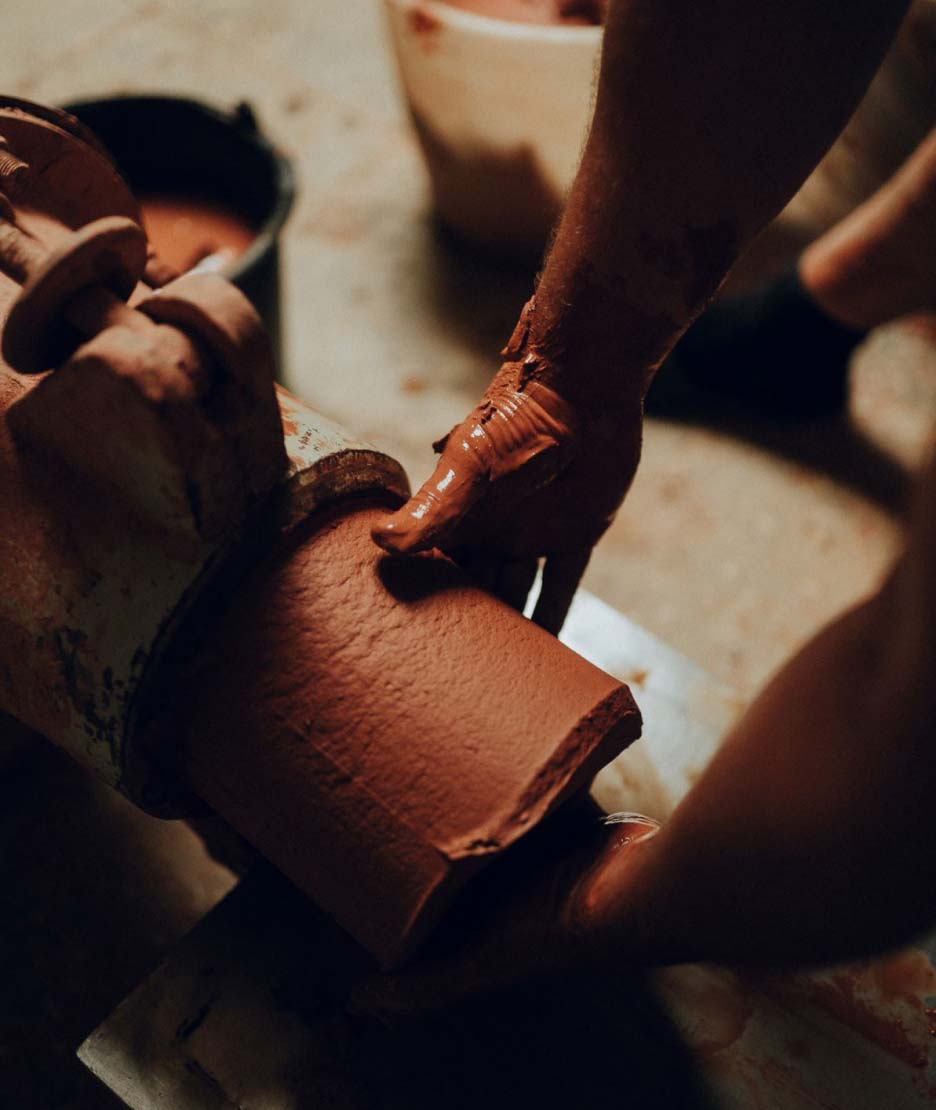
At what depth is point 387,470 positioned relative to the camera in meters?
1.01

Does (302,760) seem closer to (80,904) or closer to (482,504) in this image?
(482,504)

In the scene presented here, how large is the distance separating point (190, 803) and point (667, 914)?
1.71 ft

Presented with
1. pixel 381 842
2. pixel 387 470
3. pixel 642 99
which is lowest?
pixel 381 842

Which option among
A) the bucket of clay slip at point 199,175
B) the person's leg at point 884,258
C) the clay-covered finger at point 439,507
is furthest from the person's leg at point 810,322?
the clay-covered finger at point 439,507

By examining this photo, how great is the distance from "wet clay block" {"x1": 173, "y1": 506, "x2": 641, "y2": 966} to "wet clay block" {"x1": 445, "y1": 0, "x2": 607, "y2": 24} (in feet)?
5.54

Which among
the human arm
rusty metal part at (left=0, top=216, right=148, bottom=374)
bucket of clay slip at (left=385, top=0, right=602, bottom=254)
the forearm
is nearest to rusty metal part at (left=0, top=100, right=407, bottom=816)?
rusty metal part at (left=0, top=216, right=148, bottom=374)

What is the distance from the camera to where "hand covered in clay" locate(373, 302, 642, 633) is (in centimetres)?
95

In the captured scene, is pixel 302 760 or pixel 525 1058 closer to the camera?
pixel 302 760

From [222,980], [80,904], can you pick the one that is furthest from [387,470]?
[80,904]

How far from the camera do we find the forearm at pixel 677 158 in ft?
2.81

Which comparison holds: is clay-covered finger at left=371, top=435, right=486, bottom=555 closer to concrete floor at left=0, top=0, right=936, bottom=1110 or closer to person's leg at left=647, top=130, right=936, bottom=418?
concrete floor at left=0, top=0, right=936, bottom=1110

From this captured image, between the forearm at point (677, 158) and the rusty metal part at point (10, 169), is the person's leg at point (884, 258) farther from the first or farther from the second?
the rusty metal part at point (10, 169)

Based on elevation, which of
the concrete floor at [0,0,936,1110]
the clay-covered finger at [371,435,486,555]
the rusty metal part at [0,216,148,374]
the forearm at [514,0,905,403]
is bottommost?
the concrete floor at [0,0,936,1110]

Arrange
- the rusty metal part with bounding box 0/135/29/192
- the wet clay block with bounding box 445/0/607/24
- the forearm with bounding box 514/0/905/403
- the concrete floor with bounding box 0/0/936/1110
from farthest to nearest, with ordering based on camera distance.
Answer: the wet clay block with bounding box 445/0/607/24
the concrete floor with bounding box 0/0/936/1110
the rusty metal part with bounding box 0/135/29/192
the forearm with bounding box 514/0/905/403
